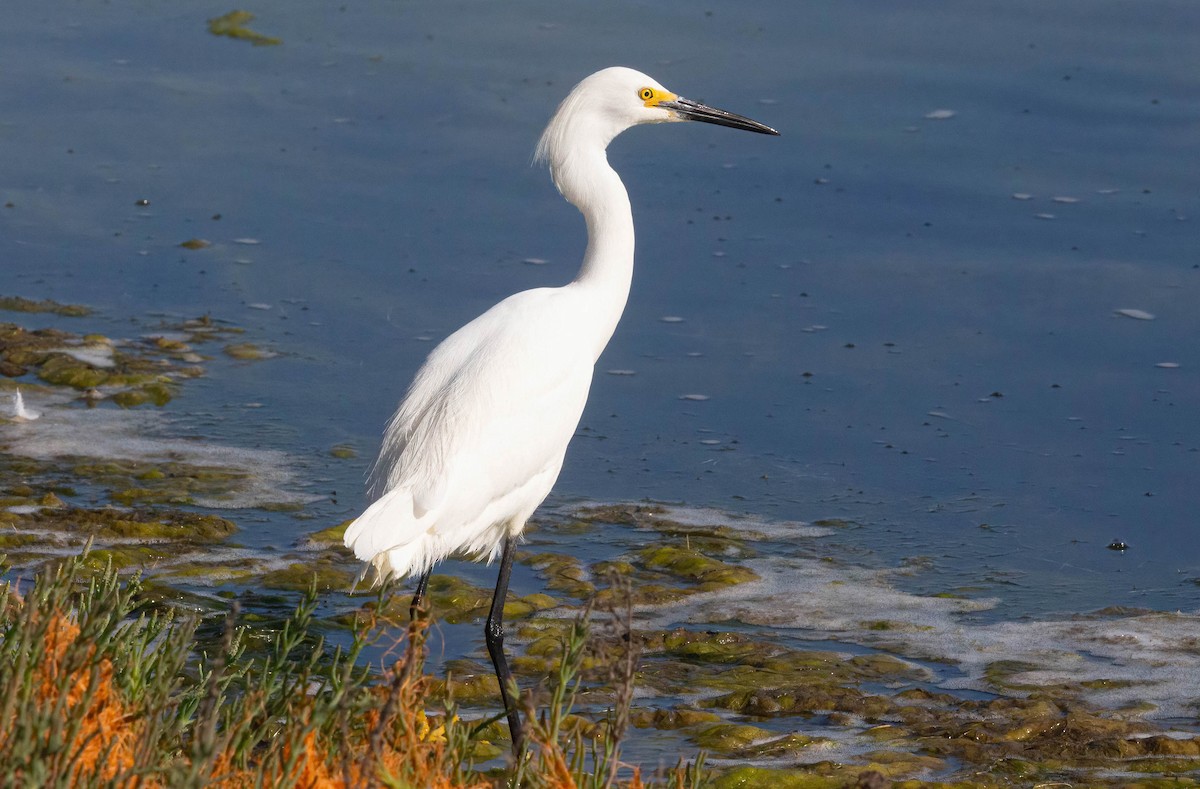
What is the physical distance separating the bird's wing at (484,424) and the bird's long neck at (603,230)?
15cm

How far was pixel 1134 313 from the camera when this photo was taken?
23.3 feet

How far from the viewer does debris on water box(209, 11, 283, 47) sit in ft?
37.2

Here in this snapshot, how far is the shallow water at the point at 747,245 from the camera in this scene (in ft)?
19.0

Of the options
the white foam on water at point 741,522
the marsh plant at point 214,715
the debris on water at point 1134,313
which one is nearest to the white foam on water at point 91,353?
the white foam on water at point 741,522

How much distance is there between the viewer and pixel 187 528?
5.27 m

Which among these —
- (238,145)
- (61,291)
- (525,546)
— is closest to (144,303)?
(61,291)

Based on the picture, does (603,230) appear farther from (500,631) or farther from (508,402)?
(500,631)

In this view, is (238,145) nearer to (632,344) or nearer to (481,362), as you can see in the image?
(632,344)

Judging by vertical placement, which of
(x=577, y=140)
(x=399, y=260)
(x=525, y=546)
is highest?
(x=577, y=140)

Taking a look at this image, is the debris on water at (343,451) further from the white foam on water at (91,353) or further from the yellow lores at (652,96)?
the yellow lores at (652,96)

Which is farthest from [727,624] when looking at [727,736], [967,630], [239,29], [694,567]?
[239,29]

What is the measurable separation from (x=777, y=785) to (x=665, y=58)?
6.98m

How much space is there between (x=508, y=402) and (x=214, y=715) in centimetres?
208

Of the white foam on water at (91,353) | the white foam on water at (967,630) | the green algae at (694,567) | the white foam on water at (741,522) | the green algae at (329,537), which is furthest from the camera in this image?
the white foam on water at (91,353)
